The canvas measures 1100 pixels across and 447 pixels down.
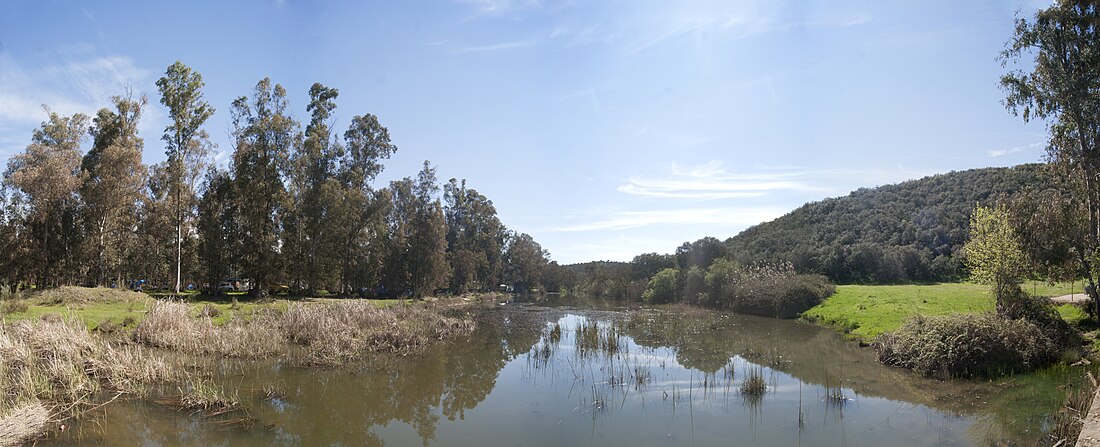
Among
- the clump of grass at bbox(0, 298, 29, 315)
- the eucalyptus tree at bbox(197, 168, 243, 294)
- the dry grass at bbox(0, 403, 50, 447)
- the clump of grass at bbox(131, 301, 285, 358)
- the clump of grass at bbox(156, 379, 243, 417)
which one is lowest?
the clump of grass at bbox(156, 379, 243, 417)

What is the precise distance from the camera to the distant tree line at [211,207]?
111ft

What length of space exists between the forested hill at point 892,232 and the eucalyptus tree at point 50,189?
60287 millimetres

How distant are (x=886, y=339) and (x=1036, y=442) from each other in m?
10.1

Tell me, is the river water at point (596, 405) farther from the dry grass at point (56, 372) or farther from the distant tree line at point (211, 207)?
the distant tree line at point (211, 207)

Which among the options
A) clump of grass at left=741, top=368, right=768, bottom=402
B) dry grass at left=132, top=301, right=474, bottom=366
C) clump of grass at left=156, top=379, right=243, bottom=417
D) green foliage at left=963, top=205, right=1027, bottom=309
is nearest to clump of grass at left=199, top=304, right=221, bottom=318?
dry grass at left=132, top=301, right=474, bottom=366

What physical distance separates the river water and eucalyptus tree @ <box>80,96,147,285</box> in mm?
24735

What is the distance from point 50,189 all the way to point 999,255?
153 feet

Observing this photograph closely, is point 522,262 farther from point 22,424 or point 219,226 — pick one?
point 22,424

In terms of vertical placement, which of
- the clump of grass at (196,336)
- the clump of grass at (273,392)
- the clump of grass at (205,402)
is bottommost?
the clump of grass at (273,392)

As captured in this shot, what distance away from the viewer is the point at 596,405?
40.7 ft

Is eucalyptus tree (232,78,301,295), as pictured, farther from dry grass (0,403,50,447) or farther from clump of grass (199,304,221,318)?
dry grass (0,403,50,447)

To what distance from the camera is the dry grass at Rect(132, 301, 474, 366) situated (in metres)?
16.5

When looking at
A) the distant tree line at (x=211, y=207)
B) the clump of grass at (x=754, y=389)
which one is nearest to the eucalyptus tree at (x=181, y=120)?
the distant tree line at (x=211, y=207)

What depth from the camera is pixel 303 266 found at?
1592 inches
